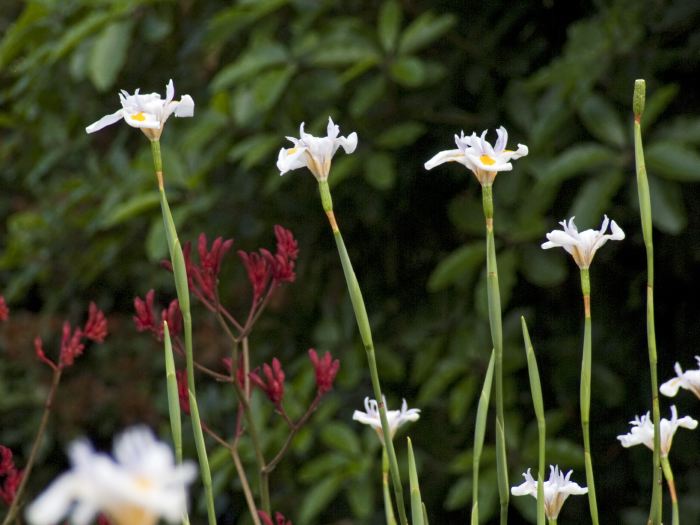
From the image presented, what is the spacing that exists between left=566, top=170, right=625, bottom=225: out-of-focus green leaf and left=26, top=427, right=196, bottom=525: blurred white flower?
4.04 ft

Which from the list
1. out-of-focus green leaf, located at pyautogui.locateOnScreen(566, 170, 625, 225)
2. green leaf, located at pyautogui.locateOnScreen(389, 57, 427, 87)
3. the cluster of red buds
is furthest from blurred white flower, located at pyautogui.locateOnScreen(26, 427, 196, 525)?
green leaf, located at pyautogui.locateOnScreen(389, 57, 427, 87)

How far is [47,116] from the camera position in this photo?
227 centimetres

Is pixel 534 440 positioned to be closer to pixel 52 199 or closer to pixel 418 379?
pixel 418 379

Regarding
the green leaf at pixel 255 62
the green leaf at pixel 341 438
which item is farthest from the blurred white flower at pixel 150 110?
the green leaf at pixel 341 438

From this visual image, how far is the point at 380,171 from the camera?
1.75 m

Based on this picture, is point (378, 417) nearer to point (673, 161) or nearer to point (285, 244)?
point (285, 244)

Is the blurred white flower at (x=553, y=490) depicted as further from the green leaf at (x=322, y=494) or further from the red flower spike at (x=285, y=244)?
the green leaf at (x=322, y=494)

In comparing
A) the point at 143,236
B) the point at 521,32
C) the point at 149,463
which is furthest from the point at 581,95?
the point at 149,463

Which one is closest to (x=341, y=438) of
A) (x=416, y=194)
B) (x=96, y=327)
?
(x=416, y=194)

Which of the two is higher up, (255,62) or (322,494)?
(255,62)

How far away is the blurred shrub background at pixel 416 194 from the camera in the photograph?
65.1 inches

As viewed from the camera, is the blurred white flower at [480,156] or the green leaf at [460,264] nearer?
the blurred white flower at [480,156]

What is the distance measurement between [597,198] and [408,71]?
0.36m

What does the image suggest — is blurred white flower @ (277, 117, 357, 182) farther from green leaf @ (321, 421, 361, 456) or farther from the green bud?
green leaf @ (321, 421, 361, 456)
